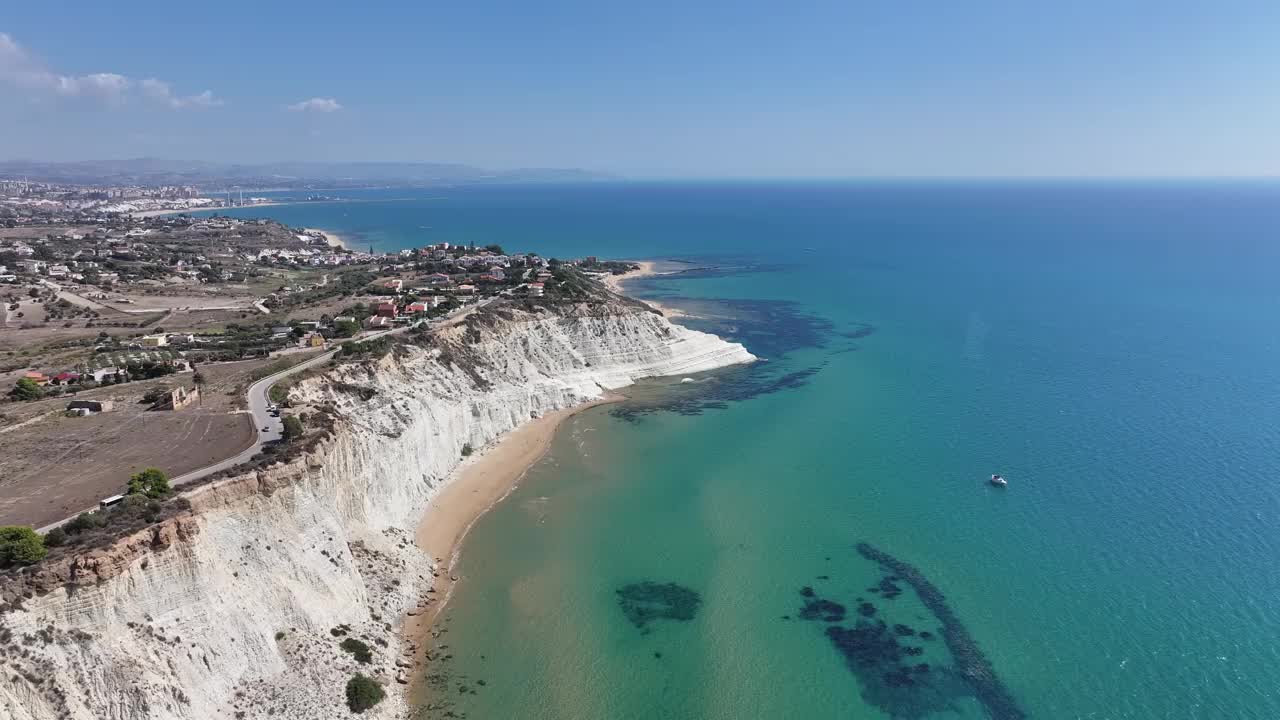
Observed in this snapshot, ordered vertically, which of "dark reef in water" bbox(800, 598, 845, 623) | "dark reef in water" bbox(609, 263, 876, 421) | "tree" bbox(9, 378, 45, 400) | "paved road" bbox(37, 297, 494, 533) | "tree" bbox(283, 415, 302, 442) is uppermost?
"tree" bbox(283, 415, 302, 442)

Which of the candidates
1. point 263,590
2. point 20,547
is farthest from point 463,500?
point 20,547

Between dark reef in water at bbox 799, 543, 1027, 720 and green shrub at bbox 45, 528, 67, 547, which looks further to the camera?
dark reef in water at bbox 799, 543, 1027, 720

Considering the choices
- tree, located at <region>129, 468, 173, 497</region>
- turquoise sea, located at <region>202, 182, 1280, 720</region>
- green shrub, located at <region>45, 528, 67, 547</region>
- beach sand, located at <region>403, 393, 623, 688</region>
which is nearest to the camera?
green shrub, located at <region>45, 528, 67, 547</region>

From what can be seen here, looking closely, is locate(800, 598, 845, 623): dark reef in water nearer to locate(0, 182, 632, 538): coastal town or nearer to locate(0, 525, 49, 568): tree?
locate(0, 182, 632, 538): coastal town

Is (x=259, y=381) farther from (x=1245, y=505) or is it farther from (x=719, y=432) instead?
(x=1245, y=505)

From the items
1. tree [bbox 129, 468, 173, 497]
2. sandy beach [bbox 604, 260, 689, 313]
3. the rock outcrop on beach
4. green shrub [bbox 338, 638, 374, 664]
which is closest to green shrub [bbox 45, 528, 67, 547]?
the rock outcrop on beach

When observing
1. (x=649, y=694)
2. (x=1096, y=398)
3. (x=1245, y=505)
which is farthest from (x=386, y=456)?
(x=1096, y=398)
